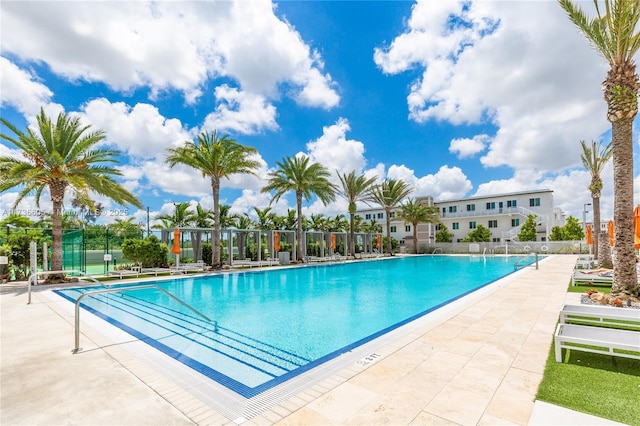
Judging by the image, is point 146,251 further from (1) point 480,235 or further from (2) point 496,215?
(2) point 496,215

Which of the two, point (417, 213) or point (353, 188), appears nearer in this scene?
point (353, 188)

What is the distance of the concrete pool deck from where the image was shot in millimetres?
3115

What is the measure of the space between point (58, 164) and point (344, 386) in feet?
51.5

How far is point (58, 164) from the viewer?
44.4ft

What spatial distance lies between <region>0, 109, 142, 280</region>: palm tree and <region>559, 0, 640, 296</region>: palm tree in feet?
61.9

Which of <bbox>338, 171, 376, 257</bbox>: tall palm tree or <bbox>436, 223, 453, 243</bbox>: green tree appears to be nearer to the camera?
<bbox>338, 171, 376, 257</bbox>: tall palm tree

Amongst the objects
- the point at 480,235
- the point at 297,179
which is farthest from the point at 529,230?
the point at 297,179

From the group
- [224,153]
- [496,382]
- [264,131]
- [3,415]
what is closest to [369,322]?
[496,382]

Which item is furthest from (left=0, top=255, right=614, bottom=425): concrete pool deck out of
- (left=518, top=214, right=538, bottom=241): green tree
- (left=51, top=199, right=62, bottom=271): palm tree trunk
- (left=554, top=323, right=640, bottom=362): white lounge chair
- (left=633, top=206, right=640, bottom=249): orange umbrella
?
(left=518, top=214, right=538, bottom=241): green tree

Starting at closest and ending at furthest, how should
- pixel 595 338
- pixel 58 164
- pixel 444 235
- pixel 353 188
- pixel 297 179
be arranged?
pixel 595 338 → pixel 58 164 → pixel 297 179 → pixel 353 188 → pixel 444 235

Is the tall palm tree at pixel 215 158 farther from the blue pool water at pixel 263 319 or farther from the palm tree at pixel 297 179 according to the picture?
the blue pool water at pixel 263 319

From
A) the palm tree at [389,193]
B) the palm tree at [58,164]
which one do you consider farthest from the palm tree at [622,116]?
the palm tree at [389,193]

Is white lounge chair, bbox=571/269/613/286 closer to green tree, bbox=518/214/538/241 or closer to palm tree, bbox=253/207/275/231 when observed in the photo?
palm tree, bbox=253/207/275/231

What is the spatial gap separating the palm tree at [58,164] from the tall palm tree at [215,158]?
4367mm
